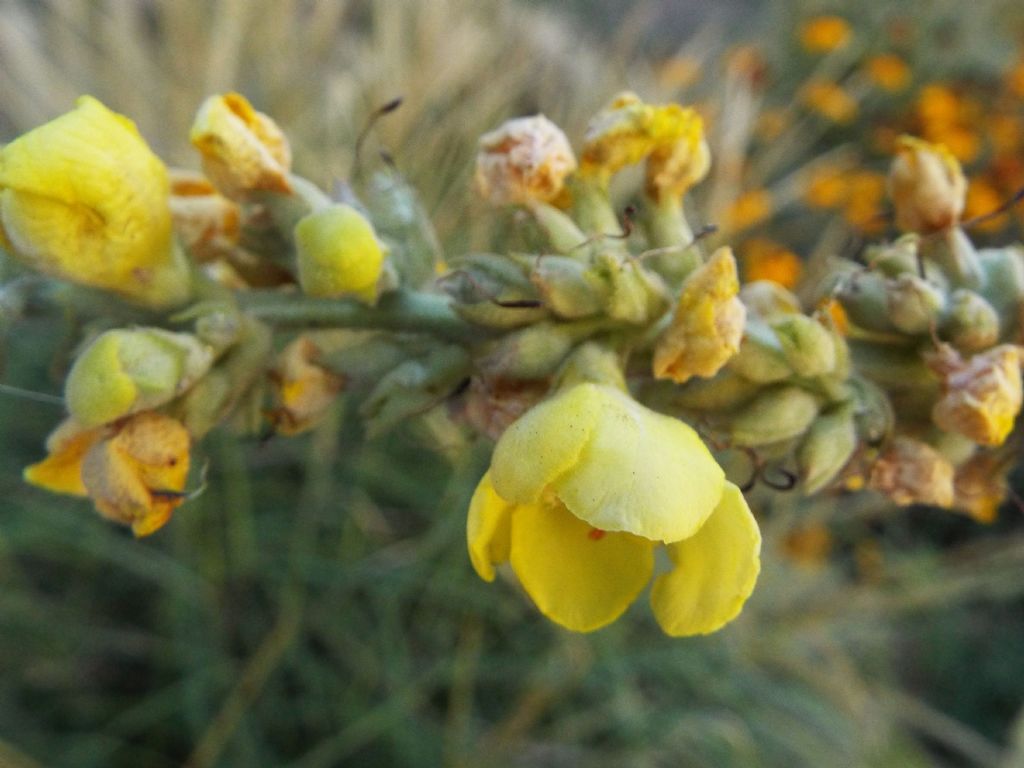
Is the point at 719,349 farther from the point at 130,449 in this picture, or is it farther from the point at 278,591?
the point at 278,591

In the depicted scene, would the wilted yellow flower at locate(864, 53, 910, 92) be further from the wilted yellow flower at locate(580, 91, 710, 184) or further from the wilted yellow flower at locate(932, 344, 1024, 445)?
the wilted yellow flower at locate(932, 344, 1024, 445)

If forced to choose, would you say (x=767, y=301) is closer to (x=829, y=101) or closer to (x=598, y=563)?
(x=598, y=563)

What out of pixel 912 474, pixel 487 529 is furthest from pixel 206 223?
pixel 912 474

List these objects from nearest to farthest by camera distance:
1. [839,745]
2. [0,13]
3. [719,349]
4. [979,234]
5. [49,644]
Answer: [719,349], [49,644], [839,745], [0,13], [979,234]

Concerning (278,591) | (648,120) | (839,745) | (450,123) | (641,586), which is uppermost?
(648,120)

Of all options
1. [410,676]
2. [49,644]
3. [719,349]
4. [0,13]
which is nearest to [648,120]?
[719,349]

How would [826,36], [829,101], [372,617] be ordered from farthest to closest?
[826,36] → [829,101] → [372,617]

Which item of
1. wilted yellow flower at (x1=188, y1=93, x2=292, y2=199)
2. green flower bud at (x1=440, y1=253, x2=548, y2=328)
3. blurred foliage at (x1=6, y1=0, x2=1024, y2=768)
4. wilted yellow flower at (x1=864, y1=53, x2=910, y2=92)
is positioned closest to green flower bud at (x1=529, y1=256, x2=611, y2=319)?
green flower bud at (x1=440, y1=253, x2=548, y2=328)
